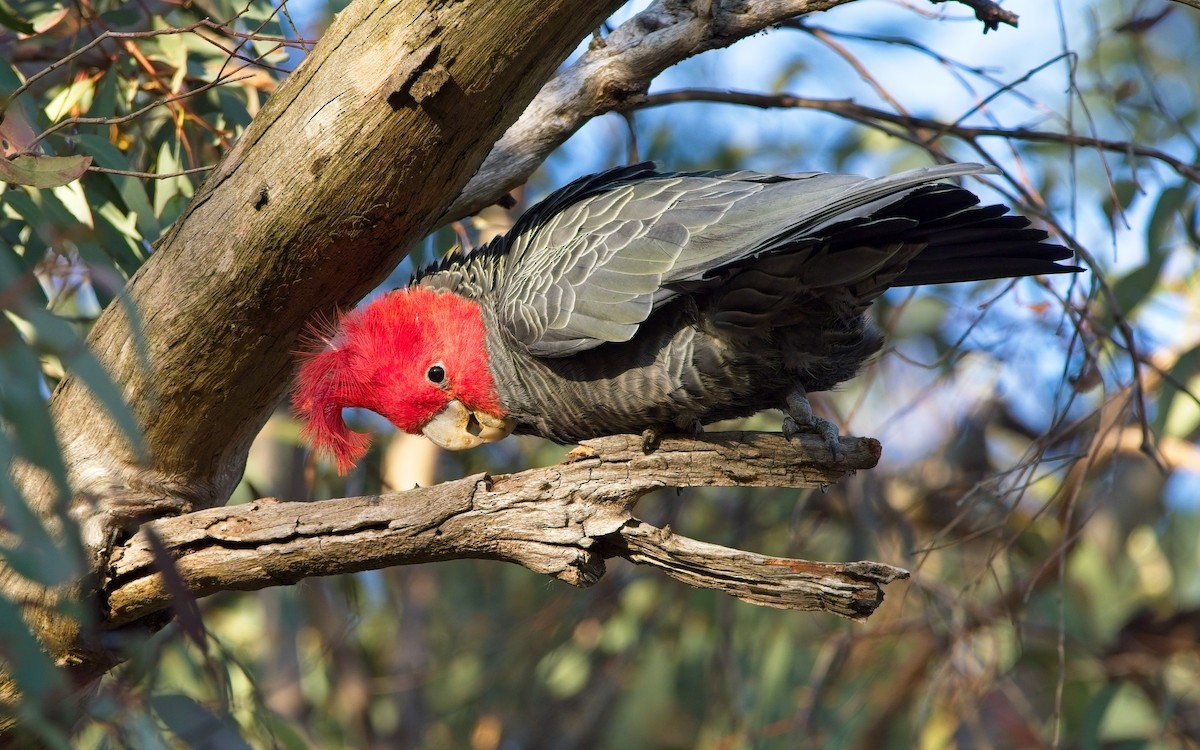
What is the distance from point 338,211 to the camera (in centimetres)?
180

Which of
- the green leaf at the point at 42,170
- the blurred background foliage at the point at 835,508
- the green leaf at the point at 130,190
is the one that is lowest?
the blurred background foliage at the point at 835,508

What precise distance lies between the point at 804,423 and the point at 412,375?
0.89 m

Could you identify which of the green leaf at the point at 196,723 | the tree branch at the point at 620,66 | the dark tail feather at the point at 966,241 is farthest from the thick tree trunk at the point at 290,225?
the dark tail feather at the point at 966,241

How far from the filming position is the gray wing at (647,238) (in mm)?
1784

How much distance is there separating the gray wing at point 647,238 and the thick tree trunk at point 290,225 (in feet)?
1.01

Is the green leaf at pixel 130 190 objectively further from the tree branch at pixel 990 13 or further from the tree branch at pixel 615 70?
the tree branch at pixel 990 13

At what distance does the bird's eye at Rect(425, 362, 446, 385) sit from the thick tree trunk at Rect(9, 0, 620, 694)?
1.12 ft

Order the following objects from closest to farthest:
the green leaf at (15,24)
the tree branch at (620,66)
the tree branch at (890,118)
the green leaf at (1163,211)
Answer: the tree branch at (620,66), the green leaf at (15,24), the tree branch at (890,118), the green leaf at (1163,211)

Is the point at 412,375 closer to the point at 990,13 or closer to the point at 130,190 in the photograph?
the point at 130,190

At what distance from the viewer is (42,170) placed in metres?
1.89

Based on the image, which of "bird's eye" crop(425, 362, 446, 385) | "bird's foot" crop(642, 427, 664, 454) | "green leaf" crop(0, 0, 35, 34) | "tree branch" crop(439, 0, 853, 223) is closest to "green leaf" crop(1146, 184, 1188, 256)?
"tree branch" crop(439, 0, 853, 223)

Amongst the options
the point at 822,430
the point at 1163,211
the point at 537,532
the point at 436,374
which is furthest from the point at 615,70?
the point at 1163,211

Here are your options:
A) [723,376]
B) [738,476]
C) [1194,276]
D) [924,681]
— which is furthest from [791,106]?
[924,681]

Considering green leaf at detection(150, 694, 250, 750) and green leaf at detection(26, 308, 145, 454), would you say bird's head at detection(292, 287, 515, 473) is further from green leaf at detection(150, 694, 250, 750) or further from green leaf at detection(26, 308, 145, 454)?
green leaf at detection(26, 308, 145, 454)
